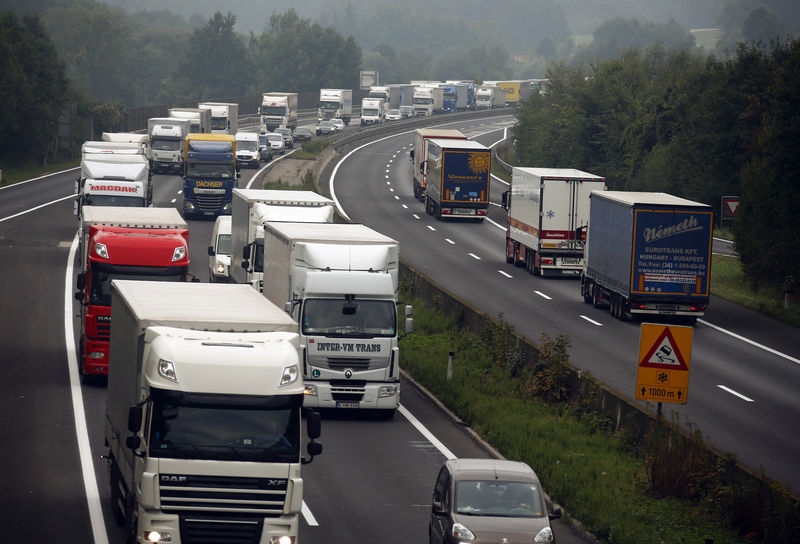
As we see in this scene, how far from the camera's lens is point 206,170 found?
59344mm

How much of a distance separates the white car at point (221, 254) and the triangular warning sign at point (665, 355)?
2230 cm

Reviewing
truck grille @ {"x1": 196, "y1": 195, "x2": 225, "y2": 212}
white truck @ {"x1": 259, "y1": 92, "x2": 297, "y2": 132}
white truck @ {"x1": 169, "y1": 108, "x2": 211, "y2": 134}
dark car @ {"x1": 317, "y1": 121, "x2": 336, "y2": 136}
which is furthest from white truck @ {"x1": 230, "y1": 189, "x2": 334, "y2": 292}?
white truck @ {"x1": 259, "y1": 92, "x2": 297, "y2": 132}

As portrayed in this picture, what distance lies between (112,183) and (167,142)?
35.2 metres

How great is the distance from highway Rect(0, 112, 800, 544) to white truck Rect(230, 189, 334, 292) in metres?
5.32

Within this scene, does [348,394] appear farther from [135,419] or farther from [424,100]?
[424,100]

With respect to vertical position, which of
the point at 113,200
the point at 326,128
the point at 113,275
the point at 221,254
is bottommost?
the point at 221,254

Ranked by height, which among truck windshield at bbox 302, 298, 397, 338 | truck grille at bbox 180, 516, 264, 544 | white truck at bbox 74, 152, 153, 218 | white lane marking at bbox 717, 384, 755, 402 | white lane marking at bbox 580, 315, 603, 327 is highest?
white truck at bbox 74, 152, 153, 218

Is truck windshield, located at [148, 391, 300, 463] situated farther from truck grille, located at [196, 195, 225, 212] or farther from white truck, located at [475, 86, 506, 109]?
white truck, located at [475, 86, 506, 109]

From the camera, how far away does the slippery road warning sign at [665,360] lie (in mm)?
18969

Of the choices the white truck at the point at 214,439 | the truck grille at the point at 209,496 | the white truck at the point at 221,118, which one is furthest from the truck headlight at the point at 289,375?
the white truck at the point at 221,118

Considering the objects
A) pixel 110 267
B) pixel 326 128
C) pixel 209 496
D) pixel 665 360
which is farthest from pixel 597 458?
pixel 326 128

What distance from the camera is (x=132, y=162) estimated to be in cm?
4828

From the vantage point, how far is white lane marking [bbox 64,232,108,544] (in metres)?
17.8

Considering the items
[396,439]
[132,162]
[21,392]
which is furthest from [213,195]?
[396,439]
